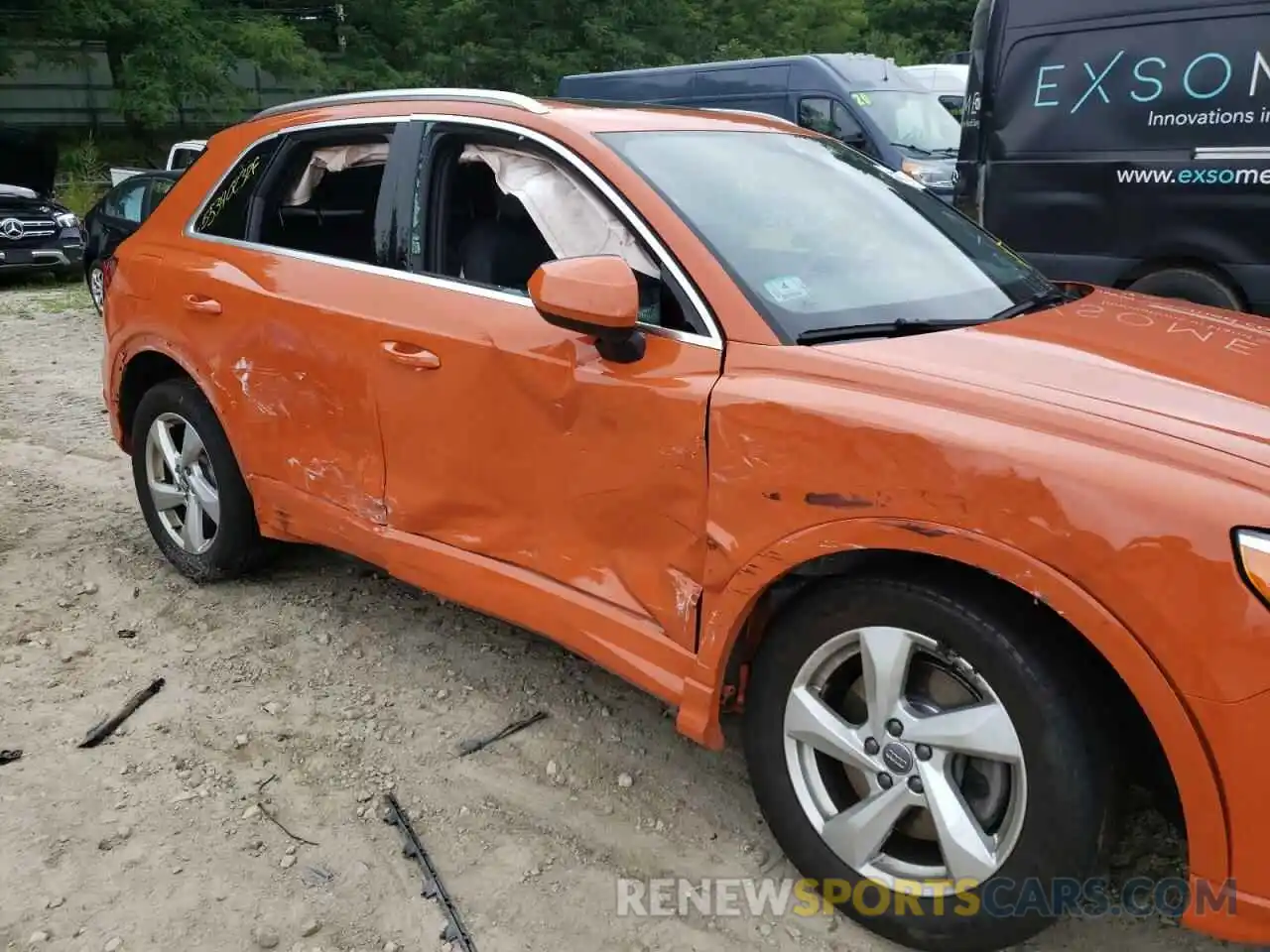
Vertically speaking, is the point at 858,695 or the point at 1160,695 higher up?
the point at 1160,695

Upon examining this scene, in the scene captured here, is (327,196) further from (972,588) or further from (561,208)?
(972,588)

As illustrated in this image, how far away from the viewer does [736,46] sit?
27.3 metres

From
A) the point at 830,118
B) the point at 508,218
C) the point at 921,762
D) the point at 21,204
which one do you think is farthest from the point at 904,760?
the point at 21,204

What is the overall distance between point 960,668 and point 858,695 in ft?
0.97

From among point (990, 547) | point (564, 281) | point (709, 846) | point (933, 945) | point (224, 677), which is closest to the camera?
point (990, 547)

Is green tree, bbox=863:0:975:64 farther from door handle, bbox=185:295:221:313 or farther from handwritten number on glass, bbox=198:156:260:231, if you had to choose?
door handle, bbox=185:295:221:313

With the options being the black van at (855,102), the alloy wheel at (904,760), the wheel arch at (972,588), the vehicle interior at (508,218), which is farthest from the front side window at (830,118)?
the alloy wheel at (904,760)

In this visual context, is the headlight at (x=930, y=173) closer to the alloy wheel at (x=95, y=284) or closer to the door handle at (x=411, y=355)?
the alloy wheel at (x=95, y=284)

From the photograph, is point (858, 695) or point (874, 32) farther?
point (874, 32)

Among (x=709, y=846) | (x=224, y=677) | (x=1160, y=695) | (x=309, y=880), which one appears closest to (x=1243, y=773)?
(x=1160, y=695)

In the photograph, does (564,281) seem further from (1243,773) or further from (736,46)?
(736,46)

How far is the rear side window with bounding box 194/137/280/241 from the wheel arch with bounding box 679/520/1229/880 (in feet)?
7.73
